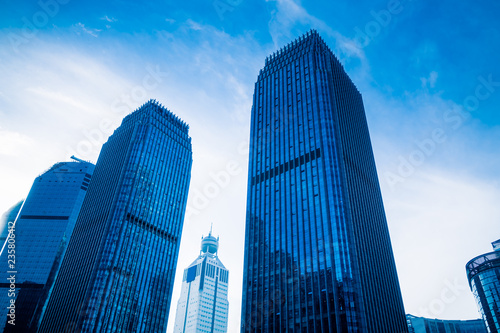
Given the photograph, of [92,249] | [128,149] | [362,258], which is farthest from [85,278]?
[362,258]

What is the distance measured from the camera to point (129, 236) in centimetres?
12138

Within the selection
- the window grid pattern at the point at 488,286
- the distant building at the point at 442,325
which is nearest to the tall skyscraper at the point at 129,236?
the window grid pattern at the point at 488,286

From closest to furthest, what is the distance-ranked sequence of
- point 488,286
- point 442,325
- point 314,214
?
1. point 314,214
2. point 488,286
3. point 442,325

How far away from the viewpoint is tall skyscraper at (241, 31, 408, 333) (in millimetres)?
74500

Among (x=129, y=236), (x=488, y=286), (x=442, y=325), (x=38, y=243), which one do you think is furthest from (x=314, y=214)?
Answer: (x=442, y=325)

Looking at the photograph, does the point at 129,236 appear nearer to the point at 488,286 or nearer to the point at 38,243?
the point at 38,243

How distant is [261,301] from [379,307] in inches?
1036

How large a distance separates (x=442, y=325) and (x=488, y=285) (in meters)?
66.9

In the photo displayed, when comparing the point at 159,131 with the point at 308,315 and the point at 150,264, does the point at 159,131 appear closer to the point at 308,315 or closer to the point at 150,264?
the point at 150,264

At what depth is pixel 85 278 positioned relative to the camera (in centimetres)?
11281

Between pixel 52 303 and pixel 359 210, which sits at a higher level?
pixel 359 210

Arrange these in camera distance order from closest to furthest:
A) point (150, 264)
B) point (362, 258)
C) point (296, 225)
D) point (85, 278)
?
1. point (362, 258)
2. point (296, 225)
3. point (85, 278)
4. point (150, 264)

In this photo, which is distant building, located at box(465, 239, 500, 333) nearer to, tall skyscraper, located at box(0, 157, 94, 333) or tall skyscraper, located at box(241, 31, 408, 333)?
tall skyscraper, located at box(241, 31, 408, 333)

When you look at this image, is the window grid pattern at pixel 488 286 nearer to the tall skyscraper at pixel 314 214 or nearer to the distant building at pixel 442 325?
the distant building at pixel 442 325
